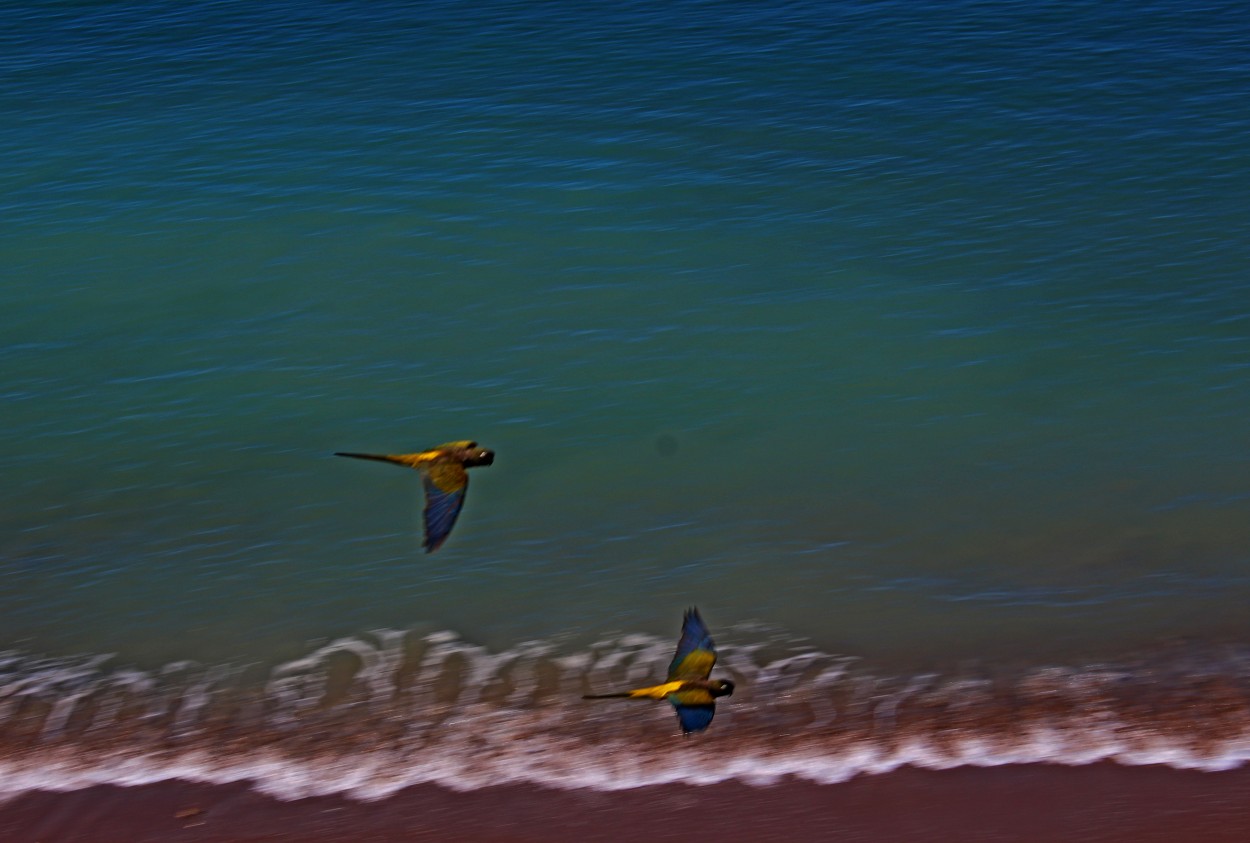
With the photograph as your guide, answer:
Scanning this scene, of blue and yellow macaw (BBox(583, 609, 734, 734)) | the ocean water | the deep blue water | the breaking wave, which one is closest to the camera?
blue and yellow macaw (BBox(583, 609, 734, 734))

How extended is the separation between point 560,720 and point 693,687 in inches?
72.1

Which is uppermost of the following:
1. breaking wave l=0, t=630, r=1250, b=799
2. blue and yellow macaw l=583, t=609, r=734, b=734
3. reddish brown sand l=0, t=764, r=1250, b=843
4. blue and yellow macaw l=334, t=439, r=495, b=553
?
blue and yellow macaw l=334, t=439, r=495, b=553

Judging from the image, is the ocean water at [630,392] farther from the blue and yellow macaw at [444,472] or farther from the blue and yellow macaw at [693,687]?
the blue and yellow macaw at [444,472]

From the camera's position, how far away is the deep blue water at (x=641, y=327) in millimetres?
11773

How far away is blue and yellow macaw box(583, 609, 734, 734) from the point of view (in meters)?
8.44

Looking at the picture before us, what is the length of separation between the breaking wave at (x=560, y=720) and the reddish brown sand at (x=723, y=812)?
150 mm

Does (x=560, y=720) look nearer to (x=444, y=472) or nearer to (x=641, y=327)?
(x=444, y=472)

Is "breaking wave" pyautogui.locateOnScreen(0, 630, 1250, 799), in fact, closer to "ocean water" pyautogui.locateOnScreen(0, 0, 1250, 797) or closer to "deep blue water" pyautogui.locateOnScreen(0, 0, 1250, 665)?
"ocean water" pyautogui.locateOnScreen(0, 0, 1250, 797)

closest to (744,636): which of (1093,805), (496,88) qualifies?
(1093,805)

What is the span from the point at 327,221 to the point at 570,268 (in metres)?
3.60

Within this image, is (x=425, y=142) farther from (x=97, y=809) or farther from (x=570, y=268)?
(x=97, y=809)

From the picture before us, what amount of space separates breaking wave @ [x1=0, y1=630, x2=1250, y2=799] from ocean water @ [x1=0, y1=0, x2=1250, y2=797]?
38 mm

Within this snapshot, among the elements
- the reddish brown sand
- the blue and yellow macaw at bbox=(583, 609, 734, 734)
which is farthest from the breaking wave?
the blue and yellow macaw at bbox=(583, 609, 734, 734)

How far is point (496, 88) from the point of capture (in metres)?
22.3
